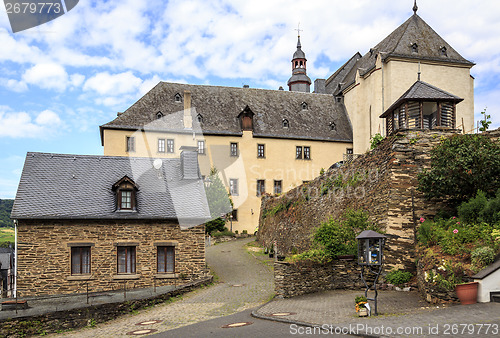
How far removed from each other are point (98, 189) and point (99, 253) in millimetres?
3211

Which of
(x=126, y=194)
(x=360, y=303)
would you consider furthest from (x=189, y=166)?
(x=360, y=303)

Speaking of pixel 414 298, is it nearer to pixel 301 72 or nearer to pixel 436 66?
pixel 436 66

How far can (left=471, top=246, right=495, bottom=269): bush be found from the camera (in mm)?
11312

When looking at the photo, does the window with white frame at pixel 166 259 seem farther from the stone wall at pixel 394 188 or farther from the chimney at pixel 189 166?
the stone wall at pixel 394 188

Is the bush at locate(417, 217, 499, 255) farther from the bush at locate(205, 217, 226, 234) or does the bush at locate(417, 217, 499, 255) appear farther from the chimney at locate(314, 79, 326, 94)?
the chimney at locate(314, 79, 326, 94)

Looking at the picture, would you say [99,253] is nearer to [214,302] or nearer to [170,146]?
[214,302]

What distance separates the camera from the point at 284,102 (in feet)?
158

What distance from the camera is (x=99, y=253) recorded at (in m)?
19.9

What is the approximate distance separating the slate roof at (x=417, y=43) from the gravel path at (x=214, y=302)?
82.4 ft

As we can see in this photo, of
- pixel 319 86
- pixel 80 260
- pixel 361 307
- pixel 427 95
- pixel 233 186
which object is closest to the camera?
pixel 361 307

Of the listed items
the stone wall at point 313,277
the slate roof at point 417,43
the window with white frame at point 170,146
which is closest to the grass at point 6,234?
the window with white frame at point 170,146

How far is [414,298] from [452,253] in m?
1.96

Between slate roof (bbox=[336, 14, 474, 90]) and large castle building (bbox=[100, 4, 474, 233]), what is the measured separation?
0.09 metres

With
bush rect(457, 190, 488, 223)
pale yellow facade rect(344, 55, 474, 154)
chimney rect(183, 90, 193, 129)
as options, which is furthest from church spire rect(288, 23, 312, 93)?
bush rect(457, 190, 488, 223)
